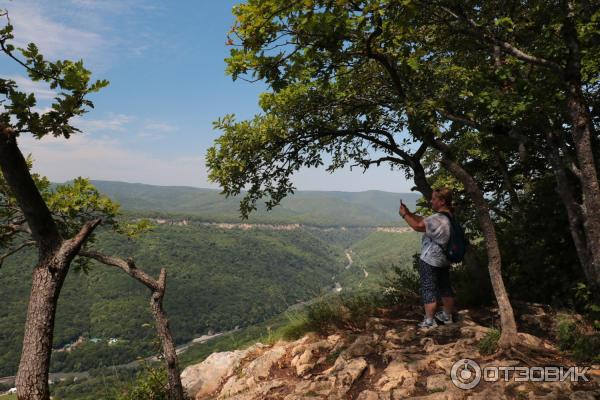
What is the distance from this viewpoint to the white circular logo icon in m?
5.05

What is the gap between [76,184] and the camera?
10.5 m

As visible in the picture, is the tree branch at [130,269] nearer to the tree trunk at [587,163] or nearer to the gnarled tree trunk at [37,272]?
the gnarled tree trunk at [37,272]

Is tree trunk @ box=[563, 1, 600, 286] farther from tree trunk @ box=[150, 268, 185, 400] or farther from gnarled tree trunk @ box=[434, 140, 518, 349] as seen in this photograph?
tree trunk @ box=[150, 268, 185, 400]

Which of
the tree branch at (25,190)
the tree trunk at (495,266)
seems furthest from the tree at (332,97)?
the tree branch at (25,190)

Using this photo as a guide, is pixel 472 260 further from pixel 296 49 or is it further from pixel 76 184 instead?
pixel 76 184

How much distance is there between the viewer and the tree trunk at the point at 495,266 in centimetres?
587

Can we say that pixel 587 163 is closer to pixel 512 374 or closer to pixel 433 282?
pixel 433 282

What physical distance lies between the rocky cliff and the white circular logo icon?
35mm

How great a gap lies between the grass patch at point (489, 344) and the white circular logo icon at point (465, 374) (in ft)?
1.40

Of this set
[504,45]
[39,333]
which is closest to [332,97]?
[504,45]

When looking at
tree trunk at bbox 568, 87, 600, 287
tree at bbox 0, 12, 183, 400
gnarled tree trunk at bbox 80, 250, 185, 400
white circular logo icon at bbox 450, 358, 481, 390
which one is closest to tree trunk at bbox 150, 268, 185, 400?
gnarled tree trunk at bbox 80, 250, 185, 400

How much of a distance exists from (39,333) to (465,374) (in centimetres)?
546

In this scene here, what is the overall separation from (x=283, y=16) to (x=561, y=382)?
5826 mm

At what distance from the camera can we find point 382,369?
605 centimetres
